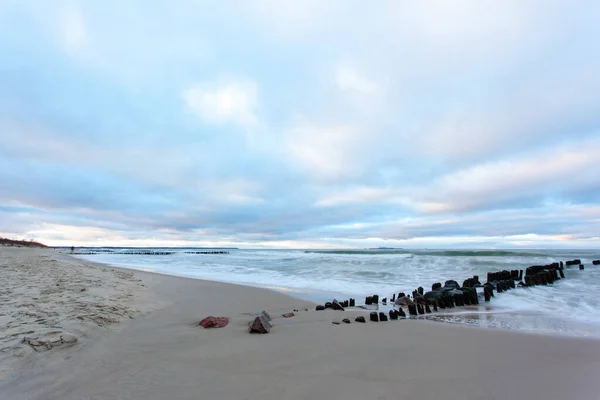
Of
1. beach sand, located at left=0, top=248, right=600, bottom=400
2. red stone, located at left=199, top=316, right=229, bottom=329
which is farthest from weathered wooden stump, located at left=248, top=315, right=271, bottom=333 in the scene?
red stone, located at left=199, top=316, right=229, bottom=329

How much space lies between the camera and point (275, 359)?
4809 millimetres

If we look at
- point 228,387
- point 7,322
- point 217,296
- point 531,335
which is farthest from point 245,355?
point 217,296

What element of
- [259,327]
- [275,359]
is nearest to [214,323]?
[259,327]

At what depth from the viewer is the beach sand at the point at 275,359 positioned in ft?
12.2

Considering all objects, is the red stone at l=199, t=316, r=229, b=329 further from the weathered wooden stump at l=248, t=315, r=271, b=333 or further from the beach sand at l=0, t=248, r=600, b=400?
the weathered wooden stump at l=248, t=315, r=271, b=333

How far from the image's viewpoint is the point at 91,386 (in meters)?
3.70

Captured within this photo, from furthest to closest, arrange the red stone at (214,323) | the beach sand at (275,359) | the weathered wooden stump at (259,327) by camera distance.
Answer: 1. the red stone at (214,323)
2. the weathered wooden stump at (259,327)
3. the beach sand at (275,359)

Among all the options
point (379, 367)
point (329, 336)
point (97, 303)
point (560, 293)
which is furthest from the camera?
point (560, 293)

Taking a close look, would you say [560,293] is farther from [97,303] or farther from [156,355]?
[97,303]

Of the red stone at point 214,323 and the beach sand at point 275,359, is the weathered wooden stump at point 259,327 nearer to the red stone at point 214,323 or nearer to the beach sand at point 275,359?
the beach sand at point 275,359

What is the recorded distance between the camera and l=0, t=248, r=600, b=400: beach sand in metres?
3.71

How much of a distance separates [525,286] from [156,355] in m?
19.1

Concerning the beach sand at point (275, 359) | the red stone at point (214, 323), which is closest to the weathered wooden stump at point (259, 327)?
the beach sand at point (275, 359)

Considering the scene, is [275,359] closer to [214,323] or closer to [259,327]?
[259,327]
